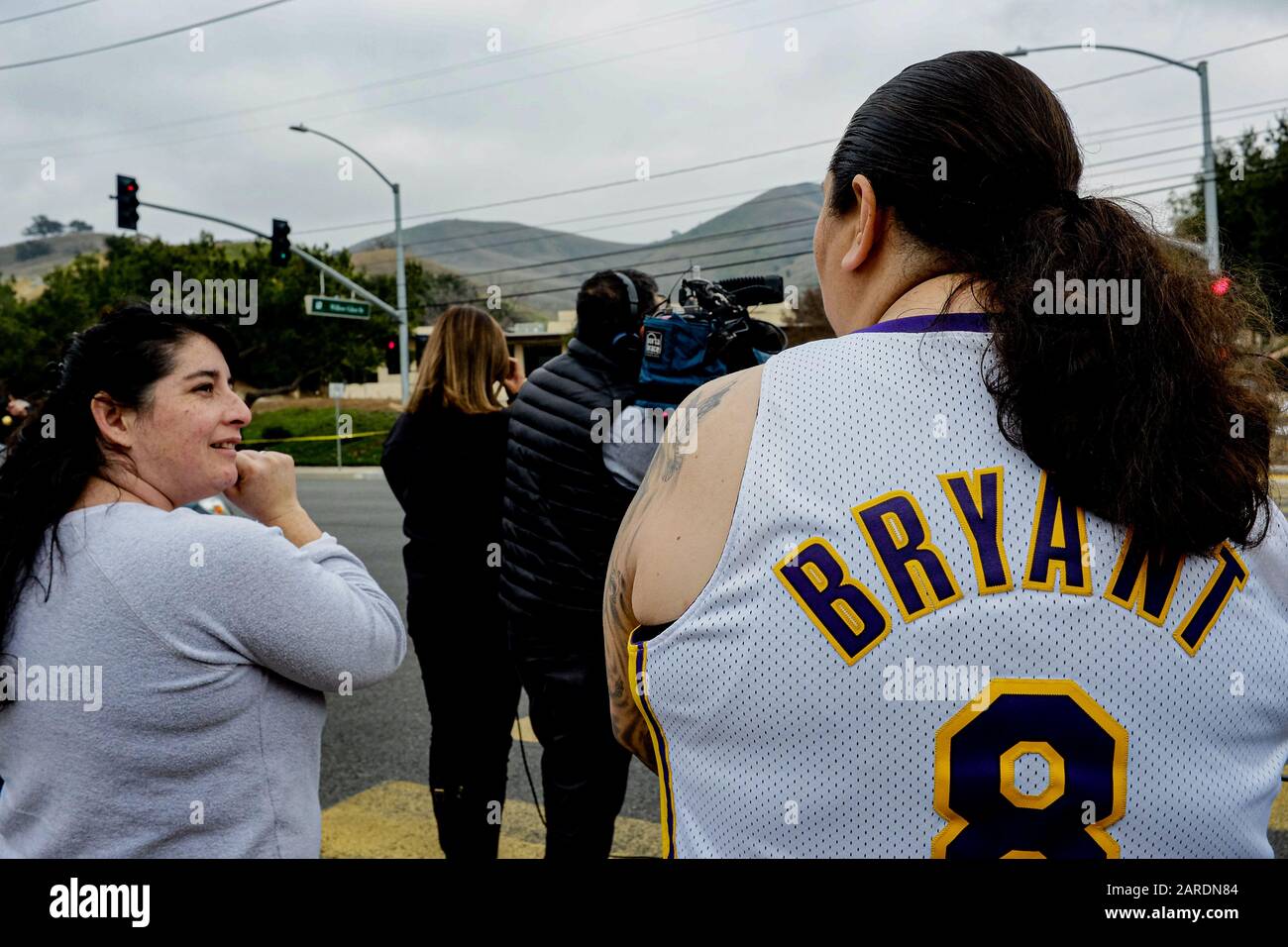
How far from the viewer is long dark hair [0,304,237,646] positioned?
5.42 feet

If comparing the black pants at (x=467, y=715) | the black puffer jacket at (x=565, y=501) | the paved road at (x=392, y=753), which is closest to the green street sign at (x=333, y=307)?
the paved road at (x=392, y=753)

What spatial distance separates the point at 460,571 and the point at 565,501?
766 mm

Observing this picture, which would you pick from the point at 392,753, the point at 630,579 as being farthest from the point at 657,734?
the point at 392,753

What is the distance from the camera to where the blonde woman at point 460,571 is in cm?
343

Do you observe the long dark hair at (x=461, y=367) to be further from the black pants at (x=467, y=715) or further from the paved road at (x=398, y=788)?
the paved road at (x=398, y=788)

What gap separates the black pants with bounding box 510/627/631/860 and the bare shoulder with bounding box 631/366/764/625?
1.76 meters

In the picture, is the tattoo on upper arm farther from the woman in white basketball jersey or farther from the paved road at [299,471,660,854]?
the paved road at [299,471,660,854]

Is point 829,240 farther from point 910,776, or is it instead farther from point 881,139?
point 910,776

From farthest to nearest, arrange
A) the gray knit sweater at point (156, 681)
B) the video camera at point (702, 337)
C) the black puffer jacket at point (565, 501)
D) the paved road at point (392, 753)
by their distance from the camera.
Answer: the paved road at point (392, 753) → the black puffer jacket at point (565, 501) → the video camera at point (702, 337) → the gray knit sweater at point (156, 681)

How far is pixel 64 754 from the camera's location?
63.8 inches

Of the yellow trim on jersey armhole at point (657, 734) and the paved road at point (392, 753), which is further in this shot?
the paved road at point (392, 753)

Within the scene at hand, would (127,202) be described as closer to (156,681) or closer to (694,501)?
(156,681)

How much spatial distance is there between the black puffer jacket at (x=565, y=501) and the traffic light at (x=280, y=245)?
2020cm

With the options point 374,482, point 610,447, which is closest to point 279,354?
point 374,482
